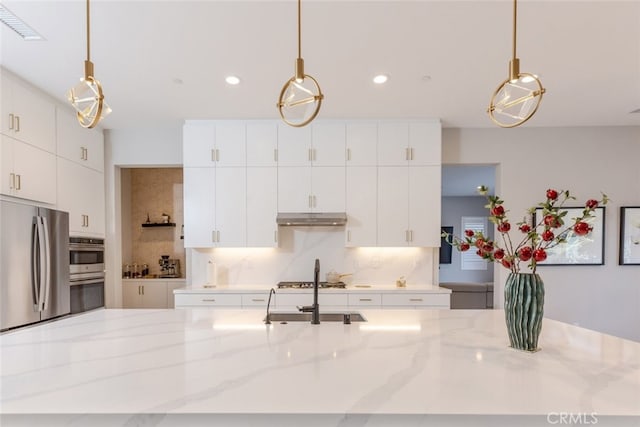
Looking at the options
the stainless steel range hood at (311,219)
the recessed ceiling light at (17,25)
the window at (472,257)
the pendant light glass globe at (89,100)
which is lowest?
the window at (472,257)

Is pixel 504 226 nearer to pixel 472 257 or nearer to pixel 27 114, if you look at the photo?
pixel 27 114

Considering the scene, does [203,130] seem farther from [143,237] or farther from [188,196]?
[143,237]

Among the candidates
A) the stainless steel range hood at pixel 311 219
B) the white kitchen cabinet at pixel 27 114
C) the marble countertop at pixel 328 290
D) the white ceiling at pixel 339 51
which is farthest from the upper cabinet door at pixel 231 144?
the white kitchen cabinet at pixel 27 114

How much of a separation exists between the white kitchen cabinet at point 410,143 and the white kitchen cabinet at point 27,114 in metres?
3.25

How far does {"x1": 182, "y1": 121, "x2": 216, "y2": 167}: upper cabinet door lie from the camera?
13.0 feet

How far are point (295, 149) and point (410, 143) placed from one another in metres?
1.30

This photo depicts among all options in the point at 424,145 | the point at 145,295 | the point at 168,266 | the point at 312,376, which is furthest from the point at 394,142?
the point at 145,295

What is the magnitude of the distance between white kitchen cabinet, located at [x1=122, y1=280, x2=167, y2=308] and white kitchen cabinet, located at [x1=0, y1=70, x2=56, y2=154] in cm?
220

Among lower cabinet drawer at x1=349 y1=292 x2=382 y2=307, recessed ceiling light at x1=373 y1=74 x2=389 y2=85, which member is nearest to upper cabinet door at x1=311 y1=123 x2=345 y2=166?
recessed ceiling light at x1=373 y1=74 x2=389 y2=85

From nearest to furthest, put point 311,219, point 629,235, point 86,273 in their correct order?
point 86,273
point 311,219
point 629,235

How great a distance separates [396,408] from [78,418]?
0.85 metres

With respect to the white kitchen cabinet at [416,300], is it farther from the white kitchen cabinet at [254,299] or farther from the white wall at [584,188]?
the white kitchen cabinet at [254,299]

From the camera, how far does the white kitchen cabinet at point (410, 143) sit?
3.95 meters

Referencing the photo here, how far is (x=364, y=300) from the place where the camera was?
12.2 feet
